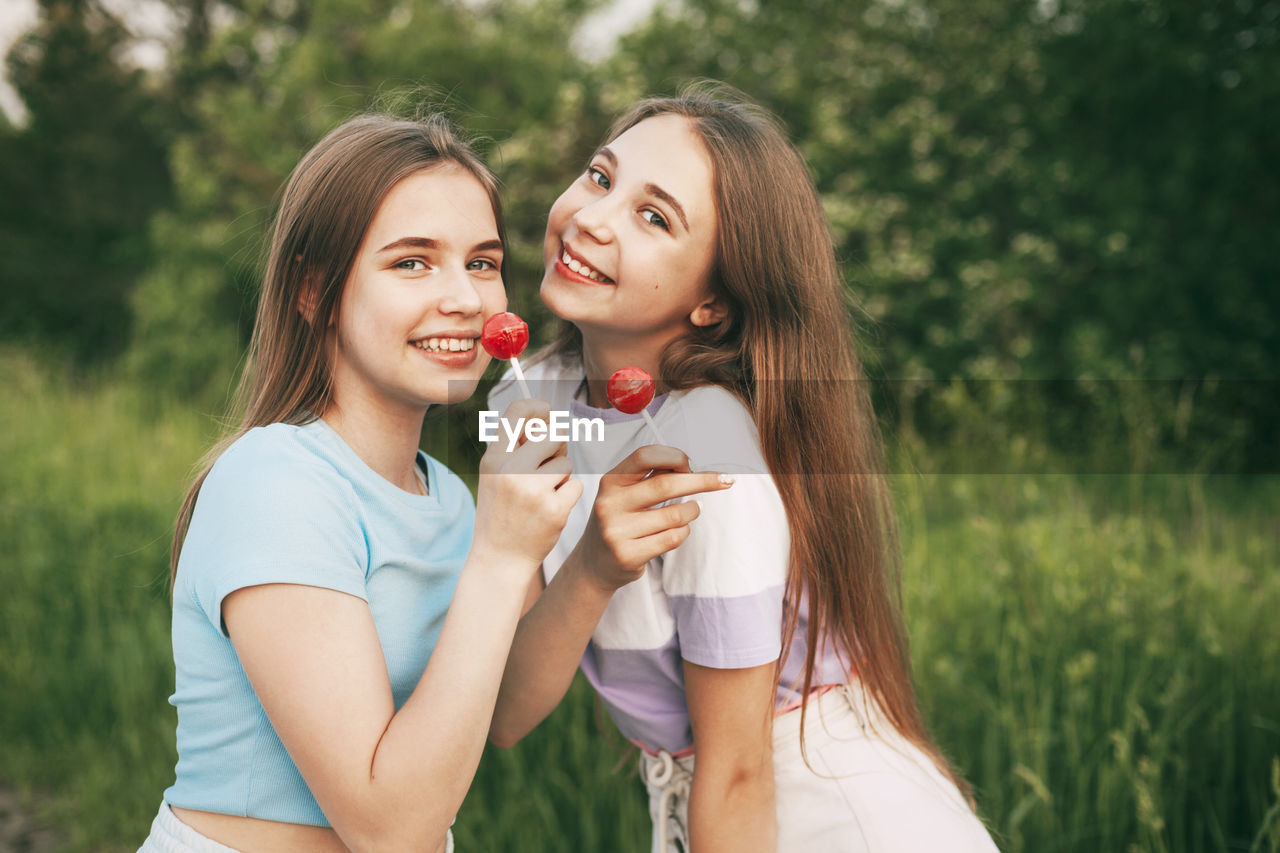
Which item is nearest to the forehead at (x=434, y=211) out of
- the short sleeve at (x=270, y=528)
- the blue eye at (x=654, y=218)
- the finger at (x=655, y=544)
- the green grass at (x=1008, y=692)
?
the blue eye at (x=654, y=218)

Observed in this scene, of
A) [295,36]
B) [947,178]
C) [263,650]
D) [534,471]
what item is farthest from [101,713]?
[295,36]

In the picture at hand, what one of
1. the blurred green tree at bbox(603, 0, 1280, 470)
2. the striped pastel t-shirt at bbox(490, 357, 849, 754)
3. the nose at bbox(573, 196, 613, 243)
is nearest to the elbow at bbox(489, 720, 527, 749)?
the striped pastel t-shirt at bbox(490, 357, 849, 754)

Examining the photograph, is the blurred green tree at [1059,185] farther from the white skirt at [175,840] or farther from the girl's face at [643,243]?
the white skirt at [175,840]

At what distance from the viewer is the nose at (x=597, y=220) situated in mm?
1716

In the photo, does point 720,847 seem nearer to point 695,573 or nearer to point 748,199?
point 695,573


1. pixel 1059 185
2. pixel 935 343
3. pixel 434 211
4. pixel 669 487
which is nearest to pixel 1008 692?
pixel 669 487

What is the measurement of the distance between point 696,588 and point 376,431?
618 millimetres

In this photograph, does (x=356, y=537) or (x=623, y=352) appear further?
(x=623, y=352)

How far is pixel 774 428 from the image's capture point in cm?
177

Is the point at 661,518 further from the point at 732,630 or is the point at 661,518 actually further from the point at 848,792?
the point at 848,792

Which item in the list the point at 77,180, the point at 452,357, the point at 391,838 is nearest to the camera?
the point at 391,838

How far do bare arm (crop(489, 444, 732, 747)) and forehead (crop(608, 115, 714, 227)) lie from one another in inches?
21.6

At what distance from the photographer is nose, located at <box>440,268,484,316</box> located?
1567mm

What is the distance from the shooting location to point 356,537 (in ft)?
4.86
